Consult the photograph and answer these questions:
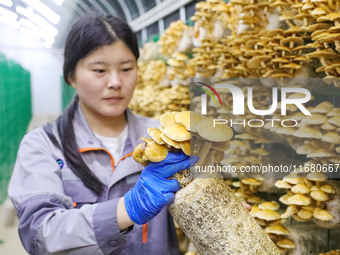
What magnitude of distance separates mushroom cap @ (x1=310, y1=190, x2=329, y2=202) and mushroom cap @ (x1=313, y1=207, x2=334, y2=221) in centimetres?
7

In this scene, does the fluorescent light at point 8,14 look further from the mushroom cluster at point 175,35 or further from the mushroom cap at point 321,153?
the mushroom cap at point 321,153

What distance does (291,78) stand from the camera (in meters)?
2.26

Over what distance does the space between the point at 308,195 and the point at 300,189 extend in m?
0.10

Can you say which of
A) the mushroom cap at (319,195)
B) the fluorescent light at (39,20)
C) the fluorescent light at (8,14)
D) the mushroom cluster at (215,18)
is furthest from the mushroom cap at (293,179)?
the fluorescent light at (8,14)

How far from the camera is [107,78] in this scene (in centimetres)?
216

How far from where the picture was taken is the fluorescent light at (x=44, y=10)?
2.50m

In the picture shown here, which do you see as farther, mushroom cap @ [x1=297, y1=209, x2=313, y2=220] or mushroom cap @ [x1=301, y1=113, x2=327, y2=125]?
mushroom cap @ [x1=297, y1=209, x2=313, y2=220]

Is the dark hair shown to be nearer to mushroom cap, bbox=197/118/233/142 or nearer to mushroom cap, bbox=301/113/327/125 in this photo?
mushroom cap, bbox=197/118/233/142

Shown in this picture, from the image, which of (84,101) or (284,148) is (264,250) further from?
(84,101)

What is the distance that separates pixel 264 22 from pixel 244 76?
1.48ft

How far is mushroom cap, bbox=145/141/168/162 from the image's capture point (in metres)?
1.54

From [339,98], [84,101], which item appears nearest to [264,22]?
[339,98]

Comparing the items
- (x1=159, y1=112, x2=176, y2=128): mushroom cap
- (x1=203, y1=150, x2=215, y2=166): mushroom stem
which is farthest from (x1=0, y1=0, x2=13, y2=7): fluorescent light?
(x1=203, y1=150, x2=215, y2=166): mushroom stem

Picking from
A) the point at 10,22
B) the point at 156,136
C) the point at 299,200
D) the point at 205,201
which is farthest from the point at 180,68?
the point at 205,201
